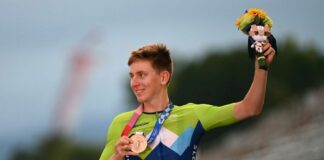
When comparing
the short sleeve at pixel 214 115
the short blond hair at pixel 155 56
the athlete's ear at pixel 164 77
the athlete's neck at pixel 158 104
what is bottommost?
the short sleeve at pixel 214 115

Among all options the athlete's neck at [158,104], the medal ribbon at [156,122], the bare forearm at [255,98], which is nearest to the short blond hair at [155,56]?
the athlete's neck at [158,104]

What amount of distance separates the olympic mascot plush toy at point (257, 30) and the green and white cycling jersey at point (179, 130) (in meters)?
0.71

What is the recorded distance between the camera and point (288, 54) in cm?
8444

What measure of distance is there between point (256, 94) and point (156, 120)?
110cm

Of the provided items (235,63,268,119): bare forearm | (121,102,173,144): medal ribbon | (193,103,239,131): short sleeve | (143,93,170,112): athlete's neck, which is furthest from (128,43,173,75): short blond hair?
(235,63,268,119): bare forearm

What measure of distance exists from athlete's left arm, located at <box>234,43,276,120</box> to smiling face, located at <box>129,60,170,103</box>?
2.68 ft

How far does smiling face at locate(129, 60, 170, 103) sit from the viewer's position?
9781 millimetres

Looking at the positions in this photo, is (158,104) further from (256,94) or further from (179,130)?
(256,94)

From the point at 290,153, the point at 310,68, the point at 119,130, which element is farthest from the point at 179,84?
the point at 119,130

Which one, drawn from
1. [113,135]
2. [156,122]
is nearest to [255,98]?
[156,122]

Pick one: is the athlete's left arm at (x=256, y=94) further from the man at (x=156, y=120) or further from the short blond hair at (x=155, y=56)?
the short blond hair at (x=155, y=56)

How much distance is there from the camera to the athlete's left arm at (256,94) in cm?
893

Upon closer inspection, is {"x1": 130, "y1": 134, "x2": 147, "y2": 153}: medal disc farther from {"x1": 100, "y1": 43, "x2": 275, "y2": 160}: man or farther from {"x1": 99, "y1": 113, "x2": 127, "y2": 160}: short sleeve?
{"x1": 99, "y1": 113, "x2": 127, "y2": 160}: short sleeve

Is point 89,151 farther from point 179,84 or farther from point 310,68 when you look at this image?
point 310,68
